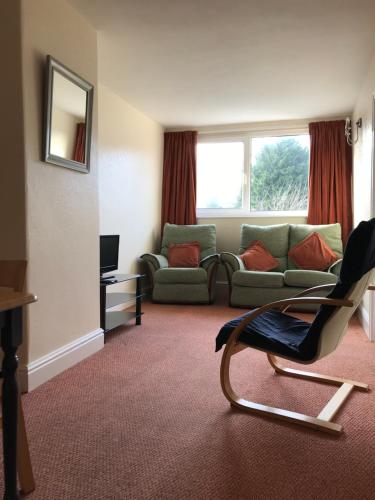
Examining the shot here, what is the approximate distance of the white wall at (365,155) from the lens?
3.44 metres

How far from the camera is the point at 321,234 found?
15.8 ft

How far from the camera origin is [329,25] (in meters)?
2.83

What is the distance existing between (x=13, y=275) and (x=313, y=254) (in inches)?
152

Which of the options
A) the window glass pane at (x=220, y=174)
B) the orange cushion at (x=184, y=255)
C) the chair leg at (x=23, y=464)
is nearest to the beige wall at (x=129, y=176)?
the orange cushion at (x=184, y=255)

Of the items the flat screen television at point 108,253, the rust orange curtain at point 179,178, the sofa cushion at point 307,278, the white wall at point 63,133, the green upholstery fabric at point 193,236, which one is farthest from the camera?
the rust orange curtain at point 179,178

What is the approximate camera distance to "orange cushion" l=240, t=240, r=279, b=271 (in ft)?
15.9

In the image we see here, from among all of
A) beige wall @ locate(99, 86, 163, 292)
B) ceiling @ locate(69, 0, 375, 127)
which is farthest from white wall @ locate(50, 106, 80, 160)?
beige wall @ locate(99, 86, 163, 292)

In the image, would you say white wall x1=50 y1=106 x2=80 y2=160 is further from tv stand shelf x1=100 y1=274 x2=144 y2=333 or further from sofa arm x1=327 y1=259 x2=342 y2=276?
sofa arm x1=327 y1=259 x2=342 y2=276

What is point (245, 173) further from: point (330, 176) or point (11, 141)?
point (11, 141)

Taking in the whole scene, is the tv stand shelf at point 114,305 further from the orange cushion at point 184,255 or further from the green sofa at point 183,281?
the orange cushion at point 184,255

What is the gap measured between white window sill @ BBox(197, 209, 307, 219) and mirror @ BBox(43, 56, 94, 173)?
3.02 metres

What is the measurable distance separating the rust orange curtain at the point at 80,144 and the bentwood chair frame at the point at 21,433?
1448mm

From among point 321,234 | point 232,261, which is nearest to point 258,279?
point 232,261

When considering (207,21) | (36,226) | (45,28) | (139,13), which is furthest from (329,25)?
(36,226)
